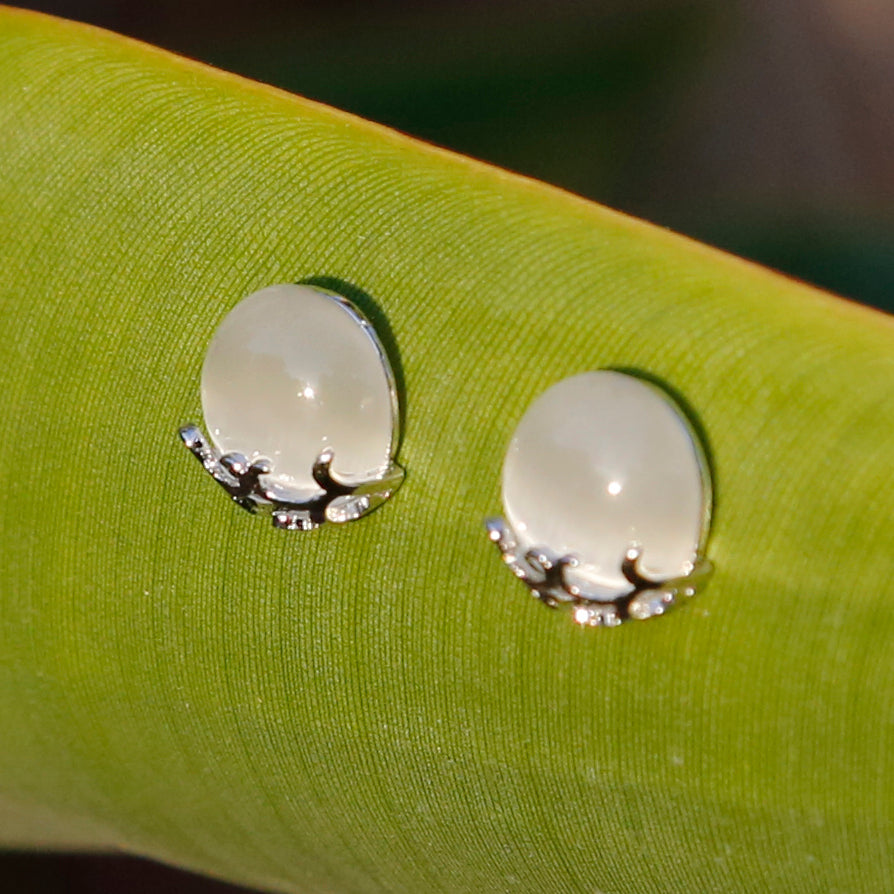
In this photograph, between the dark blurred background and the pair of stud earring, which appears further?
the dark blurred background

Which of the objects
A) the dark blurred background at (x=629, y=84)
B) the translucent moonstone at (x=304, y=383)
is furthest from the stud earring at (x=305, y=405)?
the dark blurred background at (x=629, y=84)

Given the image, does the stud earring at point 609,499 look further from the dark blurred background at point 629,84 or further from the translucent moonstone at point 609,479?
the dark blurred background at point 629,84

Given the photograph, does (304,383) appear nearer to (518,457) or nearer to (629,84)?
(518,457)

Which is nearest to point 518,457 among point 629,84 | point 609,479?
point 609,479

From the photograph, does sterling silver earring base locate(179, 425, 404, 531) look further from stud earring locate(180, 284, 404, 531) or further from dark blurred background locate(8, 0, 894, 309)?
dark blurred background locate(8, 0, 894, 309)

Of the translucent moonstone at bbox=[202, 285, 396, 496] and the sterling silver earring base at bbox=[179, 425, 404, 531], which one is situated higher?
the translucent moonstone at bbox=[202, 285, 396, 496]

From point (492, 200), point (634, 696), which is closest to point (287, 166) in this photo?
point (492, 200)

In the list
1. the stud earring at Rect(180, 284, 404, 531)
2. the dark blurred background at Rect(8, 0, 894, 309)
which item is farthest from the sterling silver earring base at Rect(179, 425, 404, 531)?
the dark blurred background at Rect(8, 0, 894, 309)
